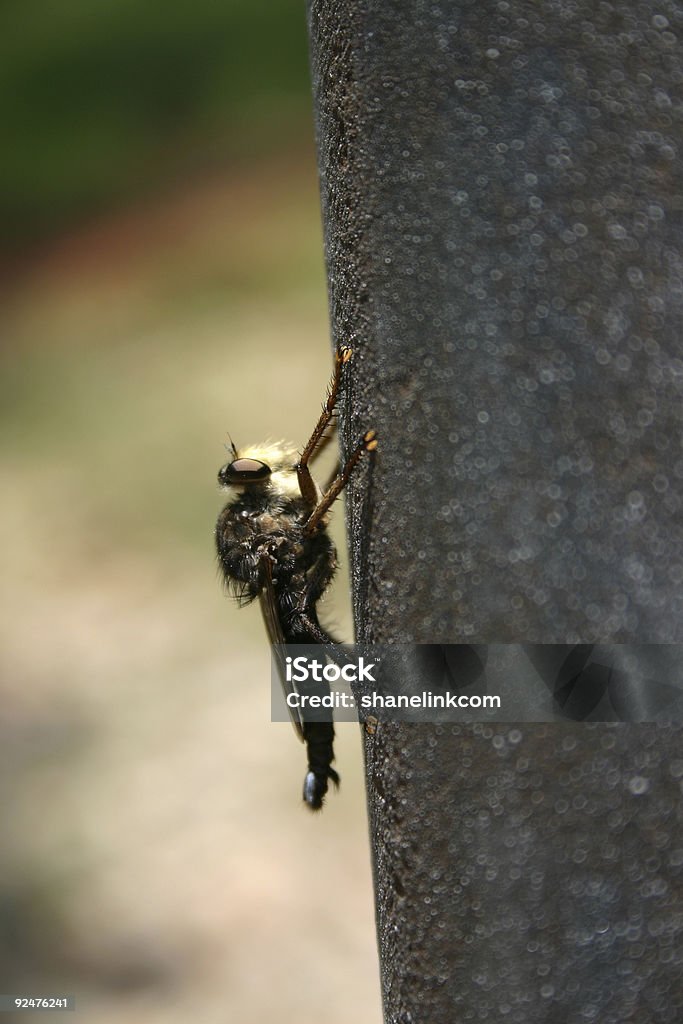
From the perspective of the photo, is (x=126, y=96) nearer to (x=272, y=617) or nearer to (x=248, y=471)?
(x=248, y=471)

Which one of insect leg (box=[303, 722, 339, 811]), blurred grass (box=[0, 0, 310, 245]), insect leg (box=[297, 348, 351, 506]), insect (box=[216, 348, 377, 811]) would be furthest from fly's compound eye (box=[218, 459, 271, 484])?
blurred grass (box=[0, 0, 310, 245])

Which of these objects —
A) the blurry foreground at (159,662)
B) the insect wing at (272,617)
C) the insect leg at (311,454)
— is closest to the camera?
the insect leg at (311,454)

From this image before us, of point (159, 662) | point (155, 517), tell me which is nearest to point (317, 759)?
point (159, 662)

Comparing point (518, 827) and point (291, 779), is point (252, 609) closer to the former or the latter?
point (291, 779)

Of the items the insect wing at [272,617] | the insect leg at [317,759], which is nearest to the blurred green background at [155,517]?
the insect leg at [317,759]

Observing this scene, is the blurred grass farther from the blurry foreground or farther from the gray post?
the gray post

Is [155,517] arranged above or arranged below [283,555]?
below

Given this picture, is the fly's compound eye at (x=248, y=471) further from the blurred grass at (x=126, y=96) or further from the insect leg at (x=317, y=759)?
the blurred grass at (x=126, y=96)
